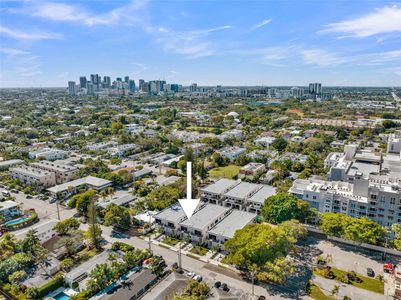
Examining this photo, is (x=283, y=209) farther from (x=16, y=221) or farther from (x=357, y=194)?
(x=16, y=221)

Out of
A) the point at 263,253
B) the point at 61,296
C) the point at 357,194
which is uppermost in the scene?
the point at 357,194

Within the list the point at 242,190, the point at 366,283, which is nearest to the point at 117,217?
the point at 242,190

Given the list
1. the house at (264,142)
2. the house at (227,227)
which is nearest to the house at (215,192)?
the house at (227,227)

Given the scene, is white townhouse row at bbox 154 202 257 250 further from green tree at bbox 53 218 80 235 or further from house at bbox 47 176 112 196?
house at bbox 47 176 112 196

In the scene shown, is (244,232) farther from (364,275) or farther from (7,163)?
Answer: (7,163)

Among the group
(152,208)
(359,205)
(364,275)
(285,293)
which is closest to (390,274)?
(364,275)

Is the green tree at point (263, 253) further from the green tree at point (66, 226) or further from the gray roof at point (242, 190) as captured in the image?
the green tree at point (66, 226)

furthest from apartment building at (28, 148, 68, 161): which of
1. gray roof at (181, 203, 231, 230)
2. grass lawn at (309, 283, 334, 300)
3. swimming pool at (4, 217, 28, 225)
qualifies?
grass lawn at (309, 283, 334, 300)

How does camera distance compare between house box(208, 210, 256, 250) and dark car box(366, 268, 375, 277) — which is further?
house box(208, 210, 256, 250)
